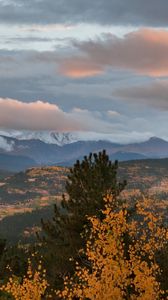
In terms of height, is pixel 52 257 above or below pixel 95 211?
below

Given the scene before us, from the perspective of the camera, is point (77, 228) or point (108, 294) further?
point (77, 228)

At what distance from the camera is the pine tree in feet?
140

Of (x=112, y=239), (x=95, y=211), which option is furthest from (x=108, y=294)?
(x=95, y=211)

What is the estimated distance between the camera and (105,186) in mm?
43688

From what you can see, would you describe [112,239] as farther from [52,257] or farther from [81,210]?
[52,257]

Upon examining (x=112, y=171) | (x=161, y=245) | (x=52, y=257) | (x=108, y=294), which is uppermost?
(x=112, y=171)

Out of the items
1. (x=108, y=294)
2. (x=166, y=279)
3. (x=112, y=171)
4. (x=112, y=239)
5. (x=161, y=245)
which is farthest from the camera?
(x=112, y=171)

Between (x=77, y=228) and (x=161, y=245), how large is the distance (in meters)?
16.7

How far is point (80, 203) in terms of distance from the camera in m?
44.2

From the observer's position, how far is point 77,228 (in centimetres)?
4381

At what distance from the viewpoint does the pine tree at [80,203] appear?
42.8 m

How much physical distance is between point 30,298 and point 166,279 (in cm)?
1330

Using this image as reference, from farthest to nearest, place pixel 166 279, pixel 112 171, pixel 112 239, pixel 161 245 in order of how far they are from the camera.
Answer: pixel 112 171 → pixel 166 279 → pixel 161 245 → pixel 112 239

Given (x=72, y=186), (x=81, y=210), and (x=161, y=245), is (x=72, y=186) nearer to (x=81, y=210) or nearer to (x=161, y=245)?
(x=81, y=210)
